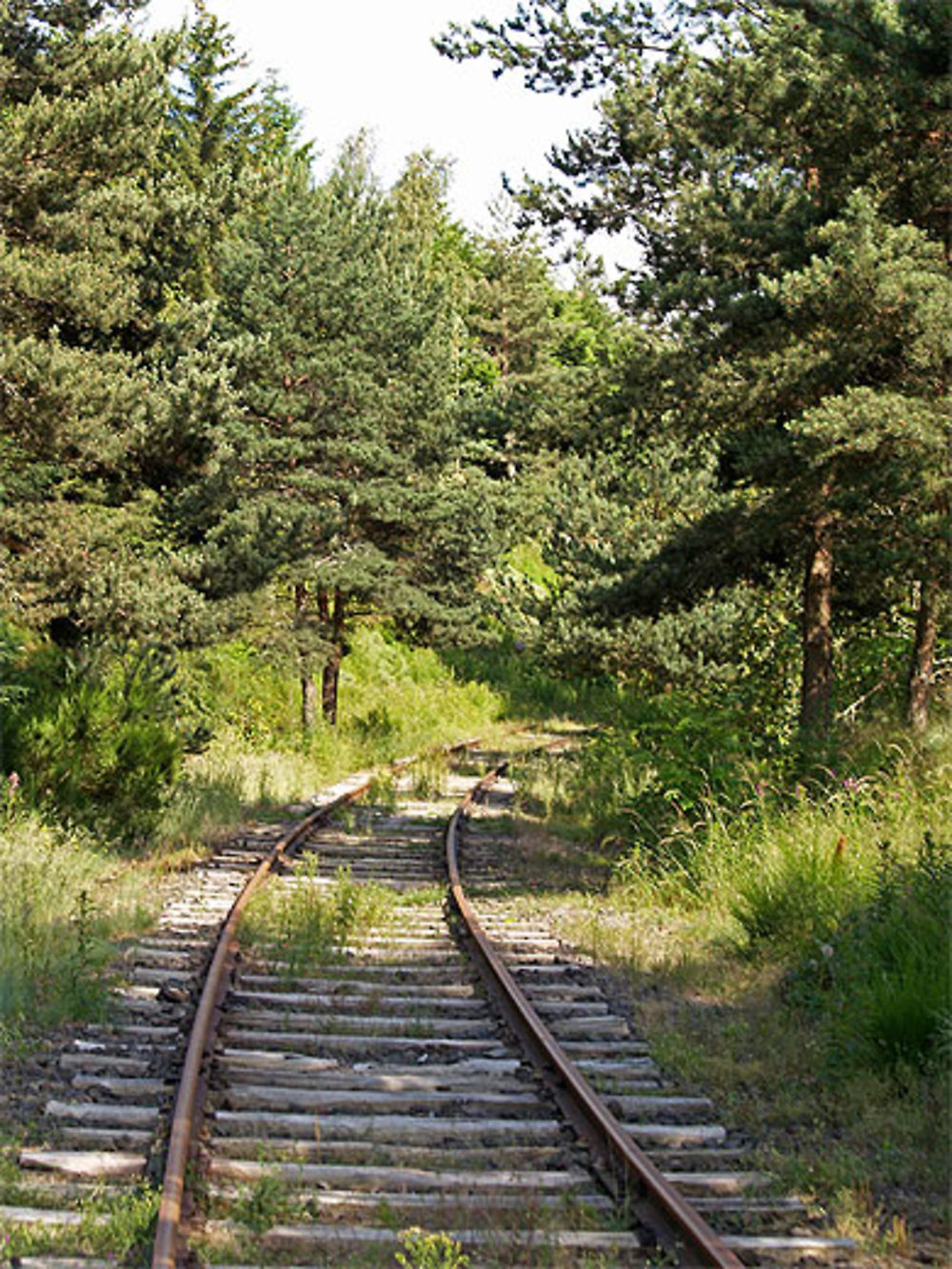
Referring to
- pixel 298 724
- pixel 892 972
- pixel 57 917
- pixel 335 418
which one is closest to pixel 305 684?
pixel 298 724

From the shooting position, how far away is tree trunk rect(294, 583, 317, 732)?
26391mm

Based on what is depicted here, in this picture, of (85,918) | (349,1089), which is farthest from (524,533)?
(349,1089)

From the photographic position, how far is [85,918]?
9.26m

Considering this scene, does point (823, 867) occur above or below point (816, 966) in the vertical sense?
above

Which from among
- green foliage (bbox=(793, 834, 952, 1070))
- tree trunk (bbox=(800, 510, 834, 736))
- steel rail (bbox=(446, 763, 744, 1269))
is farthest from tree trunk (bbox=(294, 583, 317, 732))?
green foliage (bbox=(793, 834, 952, 1070))

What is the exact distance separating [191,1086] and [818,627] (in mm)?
10741

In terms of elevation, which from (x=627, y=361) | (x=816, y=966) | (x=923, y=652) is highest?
(x=627, y=361)

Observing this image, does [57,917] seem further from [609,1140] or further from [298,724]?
[298,724]

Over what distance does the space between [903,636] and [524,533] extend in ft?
83.2

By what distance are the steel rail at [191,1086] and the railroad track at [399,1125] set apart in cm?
2

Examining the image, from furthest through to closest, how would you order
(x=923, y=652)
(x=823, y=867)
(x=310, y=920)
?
1. (x=923, y=652)
2. (x=310, y=920)
3. (x=823, y=867)

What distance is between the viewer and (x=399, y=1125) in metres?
5.88

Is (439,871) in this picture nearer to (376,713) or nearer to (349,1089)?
(349,1089)

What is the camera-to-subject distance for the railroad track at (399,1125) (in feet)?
15.6
